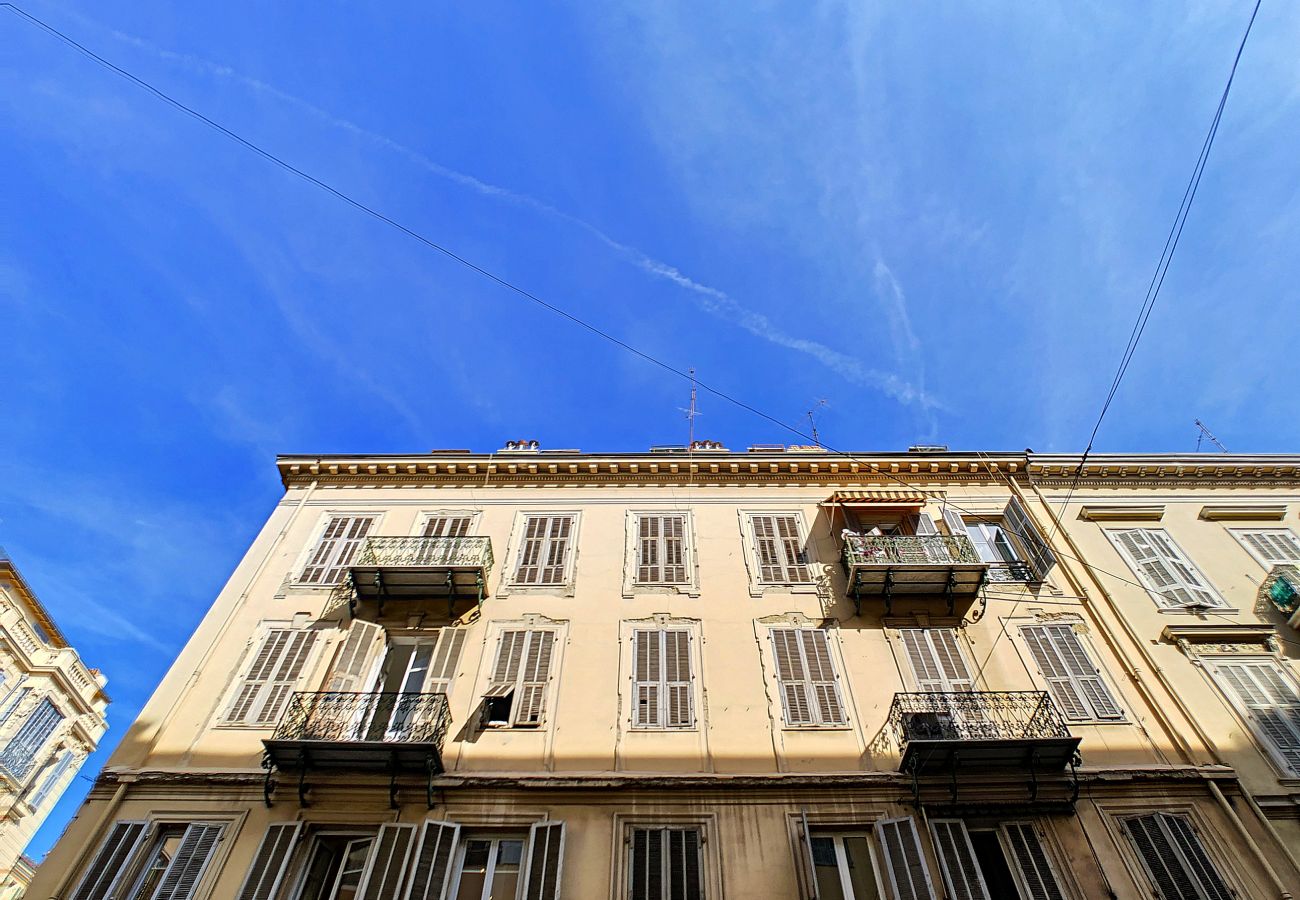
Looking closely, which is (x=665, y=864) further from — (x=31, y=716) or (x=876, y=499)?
(x=31, y=716)

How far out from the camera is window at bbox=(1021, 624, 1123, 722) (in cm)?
1288

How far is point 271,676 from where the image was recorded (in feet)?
43.7

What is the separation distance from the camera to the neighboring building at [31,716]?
1141 inches

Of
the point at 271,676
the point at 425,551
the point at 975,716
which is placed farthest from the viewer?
the point at 425,551

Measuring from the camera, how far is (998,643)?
1396 centimetres

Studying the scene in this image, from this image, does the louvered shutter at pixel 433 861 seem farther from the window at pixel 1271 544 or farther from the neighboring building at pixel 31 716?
the neighboring building at pixel 31 716

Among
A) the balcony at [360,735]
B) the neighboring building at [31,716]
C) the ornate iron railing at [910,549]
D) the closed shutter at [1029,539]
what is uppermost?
the neighboring building at [31,716]

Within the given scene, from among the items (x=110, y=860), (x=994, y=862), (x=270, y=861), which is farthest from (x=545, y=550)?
(x=994, y=862)

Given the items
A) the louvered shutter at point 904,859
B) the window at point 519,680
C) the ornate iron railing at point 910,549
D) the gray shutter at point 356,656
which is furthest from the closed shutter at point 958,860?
the gray shutter at point 356,656

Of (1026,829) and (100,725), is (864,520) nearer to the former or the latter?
(1026,829)

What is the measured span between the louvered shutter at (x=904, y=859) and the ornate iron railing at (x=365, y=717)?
7065 mm

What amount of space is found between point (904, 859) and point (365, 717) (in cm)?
881

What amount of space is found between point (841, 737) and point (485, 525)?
879 centimetres

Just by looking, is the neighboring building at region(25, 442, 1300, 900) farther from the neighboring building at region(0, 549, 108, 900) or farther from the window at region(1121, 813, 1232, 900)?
the neighboring building at region(0, 549, 108, 900)
